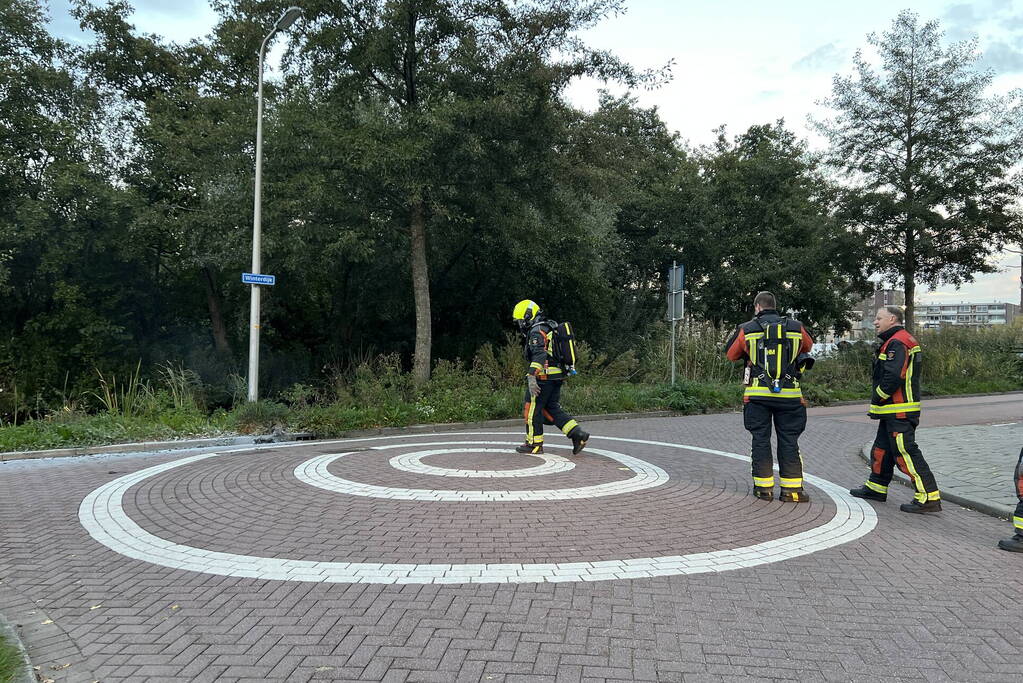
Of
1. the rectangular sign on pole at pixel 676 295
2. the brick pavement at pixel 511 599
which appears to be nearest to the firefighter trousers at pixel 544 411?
the brick pavement at pixel 511 599

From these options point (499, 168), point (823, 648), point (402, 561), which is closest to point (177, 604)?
point (402, 561)

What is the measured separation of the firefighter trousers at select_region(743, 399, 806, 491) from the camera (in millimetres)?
6348

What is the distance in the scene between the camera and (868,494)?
6.70m

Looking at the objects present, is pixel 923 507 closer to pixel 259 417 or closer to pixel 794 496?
pixel 794 496

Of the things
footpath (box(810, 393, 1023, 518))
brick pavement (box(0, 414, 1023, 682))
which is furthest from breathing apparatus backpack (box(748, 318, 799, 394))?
Result: footpath (box(810, 393, 1023, 518))

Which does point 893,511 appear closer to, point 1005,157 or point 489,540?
point 489,540

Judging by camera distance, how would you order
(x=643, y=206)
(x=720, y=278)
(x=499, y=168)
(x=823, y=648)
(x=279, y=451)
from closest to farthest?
(x=823, y=648) → (x=279, y=451) → (x=499, y=168) → (x=720, y=278) → (x=643, y=206)

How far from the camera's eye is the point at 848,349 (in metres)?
22.6

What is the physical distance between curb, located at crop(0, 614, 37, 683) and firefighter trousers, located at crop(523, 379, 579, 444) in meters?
6.09

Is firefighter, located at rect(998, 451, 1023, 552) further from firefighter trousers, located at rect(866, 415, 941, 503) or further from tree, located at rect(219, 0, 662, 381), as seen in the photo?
tree, located at rect(219, 0, 662, 381)

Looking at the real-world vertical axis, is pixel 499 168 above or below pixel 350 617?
above

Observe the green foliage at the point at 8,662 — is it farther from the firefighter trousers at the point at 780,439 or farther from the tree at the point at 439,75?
the tree at the point at 439,75

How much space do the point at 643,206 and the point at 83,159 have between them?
2060 centimetres

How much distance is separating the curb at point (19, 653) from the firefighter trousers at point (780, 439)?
5.59 meters
